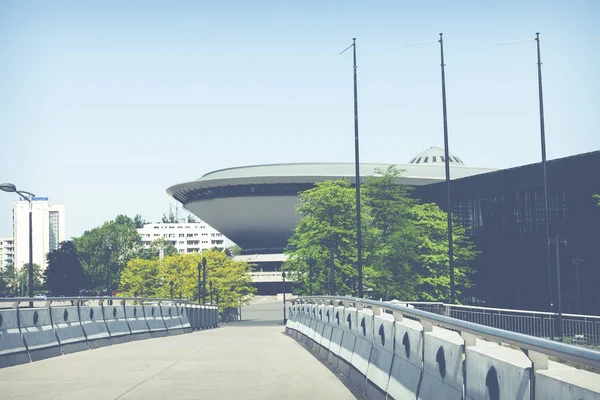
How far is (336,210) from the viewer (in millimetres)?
68938

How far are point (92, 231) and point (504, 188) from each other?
10129 cm

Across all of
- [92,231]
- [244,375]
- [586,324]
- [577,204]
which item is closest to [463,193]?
[577,204]

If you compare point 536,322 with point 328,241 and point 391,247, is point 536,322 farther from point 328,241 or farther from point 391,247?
point 328,241

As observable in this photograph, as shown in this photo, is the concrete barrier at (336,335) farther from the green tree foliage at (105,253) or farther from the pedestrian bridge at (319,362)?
the green tree foliage at (105,253)

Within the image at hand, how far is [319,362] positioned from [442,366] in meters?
9.39

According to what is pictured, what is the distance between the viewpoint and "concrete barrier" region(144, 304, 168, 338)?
29.0m

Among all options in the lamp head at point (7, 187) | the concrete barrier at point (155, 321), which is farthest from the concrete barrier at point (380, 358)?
the lamp head at point (7, 187)

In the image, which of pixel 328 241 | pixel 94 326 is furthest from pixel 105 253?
pixel 94 326

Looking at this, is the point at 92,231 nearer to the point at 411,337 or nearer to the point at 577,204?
the point at 577,204

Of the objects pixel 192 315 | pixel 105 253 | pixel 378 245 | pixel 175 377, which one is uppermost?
pixel 105 253

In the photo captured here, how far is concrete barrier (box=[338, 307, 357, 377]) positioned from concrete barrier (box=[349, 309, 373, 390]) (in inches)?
13.8

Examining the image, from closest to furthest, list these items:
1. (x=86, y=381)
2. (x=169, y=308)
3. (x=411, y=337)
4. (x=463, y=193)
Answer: (x=411, y=337) < (x=86, y=381) < (x=169, y=308) < (x=463, y=193)

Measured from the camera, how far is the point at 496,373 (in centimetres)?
604

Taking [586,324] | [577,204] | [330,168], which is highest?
[330,168]
